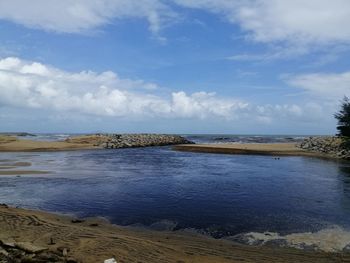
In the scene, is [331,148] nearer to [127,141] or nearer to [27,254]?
[127,141]

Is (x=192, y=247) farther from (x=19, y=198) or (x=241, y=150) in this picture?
(x=241, y=150)

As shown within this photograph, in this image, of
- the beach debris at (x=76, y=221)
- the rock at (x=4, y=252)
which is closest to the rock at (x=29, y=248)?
the rock at (x=4, y=252)

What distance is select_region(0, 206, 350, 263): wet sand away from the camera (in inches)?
380

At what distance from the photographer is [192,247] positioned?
427 inches

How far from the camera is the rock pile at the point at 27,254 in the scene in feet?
27.3

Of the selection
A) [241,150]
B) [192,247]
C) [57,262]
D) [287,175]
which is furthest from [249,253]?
[241,150]

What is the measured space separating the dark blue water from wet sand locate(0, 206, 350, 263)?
1548 mm

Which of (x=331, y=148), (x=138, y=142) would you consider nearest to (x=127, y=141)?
(x=138, y=142)

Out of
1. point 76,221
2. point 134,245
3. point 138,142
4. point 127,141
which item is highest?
point 127,141

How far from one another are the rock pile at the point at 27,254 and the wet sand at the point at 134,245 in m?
0.33

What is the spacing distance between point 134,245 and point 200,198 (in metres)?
8.59

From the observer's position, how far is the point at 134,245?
10414mm

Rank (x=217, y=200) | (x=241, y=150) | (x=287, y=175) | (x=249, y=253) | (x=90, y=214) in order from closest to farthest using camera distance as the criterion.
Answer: (x=249, y=253), (x=90, y=214), (x=217, y=200), (x=287, y=175), (x=241, y=150)

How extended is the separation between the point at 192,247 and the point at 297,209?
7157 mm
